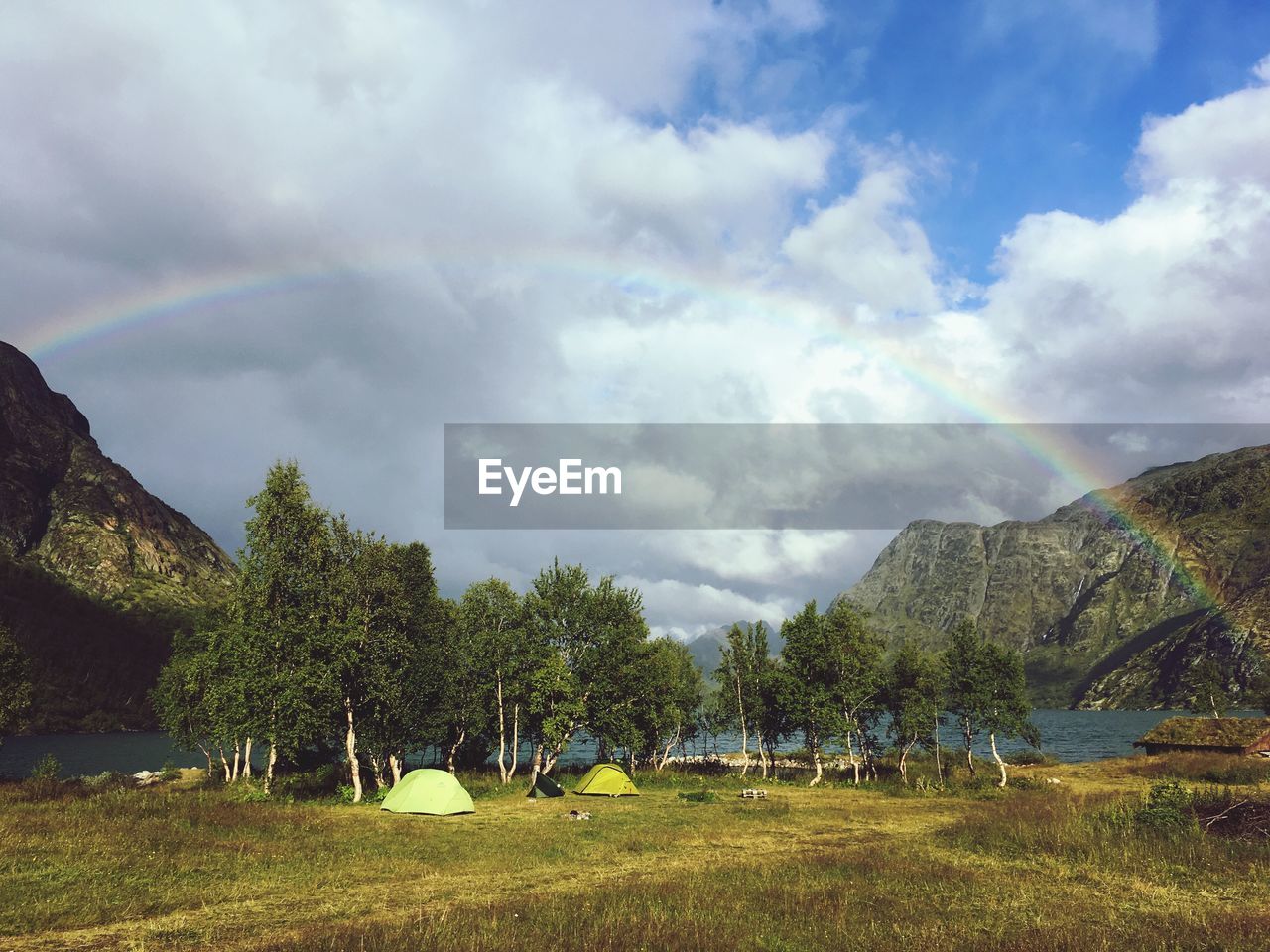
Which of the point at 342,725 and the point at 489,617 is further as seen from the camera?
the point at 489,617

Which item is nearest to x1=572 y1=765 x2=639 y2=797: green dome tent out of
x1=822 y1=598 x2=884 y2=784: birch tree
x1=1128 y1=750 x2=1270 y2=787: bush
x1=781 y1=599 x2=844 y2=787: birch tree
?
x1=781 y1=599 x2=844 y2=787: birch tree

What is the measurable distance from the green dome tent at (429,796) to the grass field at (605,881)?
142 centimetres

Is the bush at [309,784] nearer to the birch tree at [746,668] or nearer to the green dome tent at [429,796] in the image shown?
the green dome tent at [429,796]

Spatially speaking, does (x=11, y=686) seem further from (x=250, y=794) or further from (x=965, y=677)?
(x=965, y=677)

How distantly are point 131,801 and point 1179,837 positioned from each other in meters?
40.0

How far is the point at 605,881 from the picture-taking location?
19.9 m

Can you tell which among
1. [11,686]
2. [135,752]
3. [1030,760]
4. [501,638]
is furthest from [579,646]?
[135,752]

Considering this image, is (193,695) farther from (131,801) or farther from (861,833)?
(861,833)

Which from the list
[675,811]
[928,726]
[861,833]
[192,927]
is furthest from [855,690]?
[192,927]

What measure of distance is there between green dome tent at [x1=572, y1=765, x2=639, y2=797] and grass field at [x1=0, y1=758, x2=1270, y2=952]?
13.9 m

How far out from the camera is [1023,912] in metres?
15.8

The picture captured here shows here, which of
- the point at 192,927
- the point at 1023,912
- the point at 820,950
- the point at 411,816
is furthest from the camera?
the point at 411,816

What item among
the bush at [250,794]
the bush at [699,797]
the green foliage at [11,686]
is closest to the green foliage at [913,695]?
the bush at [699,797]

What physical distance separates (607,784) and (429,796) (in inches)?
604
